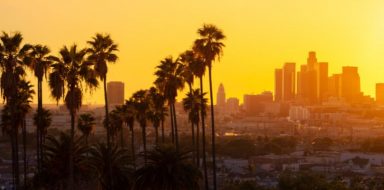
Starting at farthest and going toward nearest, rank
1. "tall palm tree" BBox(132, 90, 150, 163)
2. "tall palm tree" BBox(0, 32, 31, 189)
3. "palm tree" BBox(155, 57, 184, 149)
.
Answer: "tall palm tree" BBox(132, 90, 150, 163)
"palm tree" BBox(155, 57, 184, 149)
"tall palm tree" BBox(0, 32, 31, 189)

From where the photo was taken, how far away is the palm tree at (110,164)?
142ft

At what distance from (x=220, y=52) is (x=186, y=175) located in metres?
13.6

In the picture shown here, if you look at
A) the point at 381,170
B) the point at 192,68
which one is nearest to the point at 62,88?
the point at 192,68

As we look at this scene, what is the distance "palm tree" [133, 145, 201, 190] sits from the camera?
38719 millimetres

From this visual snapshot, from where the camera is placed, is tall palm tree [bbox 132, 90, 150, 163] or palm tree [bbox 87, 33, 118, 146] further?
tall palm tree [bbox 132, 90, 150, 163]

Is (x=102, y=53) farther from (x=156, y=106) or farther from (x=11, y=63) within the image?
(x=156, y=106)

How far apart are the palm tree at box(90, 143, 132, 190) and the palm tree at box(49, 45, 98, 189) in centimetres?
186

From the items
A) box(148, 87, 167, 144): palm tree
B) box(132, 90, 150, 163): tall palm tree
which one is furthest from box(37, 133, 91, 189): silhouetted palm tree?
box(132, 90, 150, 163): tall palm tree

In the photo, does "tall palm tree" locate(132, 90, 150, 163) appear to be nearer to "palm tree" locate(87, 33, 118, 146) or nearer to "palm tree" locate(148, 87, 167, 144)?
"palm tree" locate(148, 87, 167, 144)

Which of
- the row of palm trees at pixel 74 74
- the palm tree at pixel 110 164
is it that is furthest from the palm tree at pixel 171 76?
the palm tree at pixel 110 164

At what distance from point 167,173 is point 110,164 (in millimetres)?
5440

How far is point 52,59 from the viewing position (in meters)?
42.9

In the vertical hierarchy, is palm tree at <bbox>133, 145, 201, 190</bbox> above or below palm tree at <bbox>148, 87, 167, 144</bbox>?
below

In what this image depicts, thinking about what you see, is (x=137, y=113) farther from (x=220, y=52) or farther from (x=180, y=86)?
(x=220, y=52)
